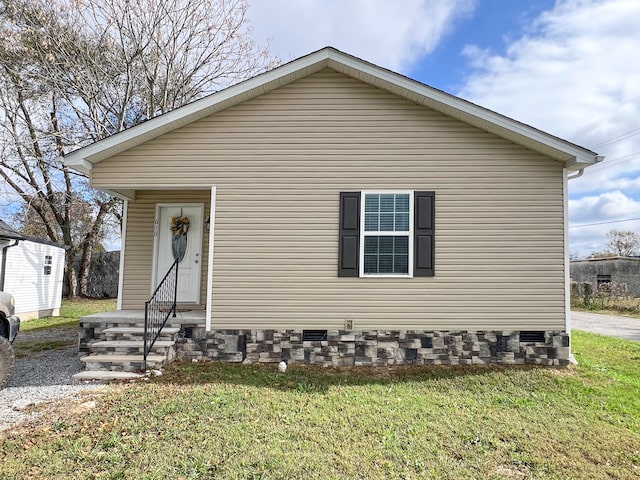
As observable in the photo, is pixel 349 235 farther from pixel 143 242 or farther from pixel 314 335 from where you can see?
pixel 143 242

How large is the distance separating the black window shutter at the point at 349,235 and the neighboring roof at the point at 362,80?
192 centimetres

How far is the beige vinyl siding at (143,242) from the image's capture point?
730cm

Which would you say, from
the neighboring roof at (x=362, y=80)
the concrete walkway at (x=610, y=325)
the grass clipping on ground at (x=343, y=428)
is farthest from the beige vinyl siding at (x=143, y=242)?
the concrete walkway at (x=610, y=325)

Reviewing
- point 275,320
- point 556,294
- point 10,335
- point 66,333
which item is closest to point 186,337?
point 275,320

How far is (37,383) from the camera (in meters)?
5.14

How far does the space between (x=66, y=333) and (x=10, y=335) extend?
449 cm

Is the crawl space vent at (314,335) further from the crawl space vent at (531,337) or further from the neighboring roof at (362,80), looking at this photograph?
the neighboring roof at (362,80)

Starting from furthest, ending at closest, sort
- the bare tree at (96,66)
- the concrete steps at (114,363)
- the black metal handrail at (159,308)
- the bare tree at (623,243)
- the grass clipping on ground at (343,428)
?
the bare tree at (623,243), the bare tree at (96,66), the black metal handrail at (159,308), the concrete steps at (114,363), the grass clipping on ground at (343,428)

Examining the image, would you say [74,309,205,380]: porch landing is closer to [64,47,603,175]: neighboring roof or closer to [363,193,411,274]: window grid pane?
[64,47,603,175]: neighboring roof

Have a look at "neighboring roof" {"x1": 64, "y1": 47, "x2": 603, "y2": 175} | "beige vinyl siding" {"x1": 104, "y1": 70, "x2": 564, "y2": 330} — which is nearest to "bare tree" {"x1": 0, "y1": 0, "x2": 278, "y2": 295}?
"neighboring roof" {"x1": 64, "y1": 47, "x2": 603, "y2": 175}

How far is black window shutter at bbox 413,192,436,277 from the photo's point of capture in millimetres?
6066

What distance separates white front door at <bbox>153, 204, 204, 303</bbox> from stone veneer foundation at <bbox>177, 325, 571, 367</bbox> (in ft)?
4.85

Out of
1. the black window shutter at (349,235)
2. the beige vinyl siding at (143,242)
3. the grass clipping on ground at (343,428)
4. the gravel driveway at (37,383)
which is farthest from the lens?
the beige vinyl siding at (143,242)

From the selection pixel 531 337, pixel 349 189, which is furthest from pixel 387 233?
pixel 531 337
